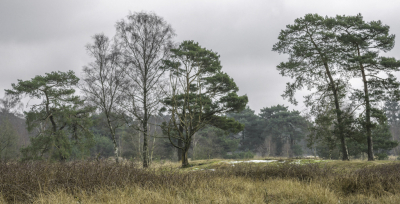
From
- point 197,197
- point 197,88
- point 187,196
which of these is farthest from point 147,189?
point 197,88

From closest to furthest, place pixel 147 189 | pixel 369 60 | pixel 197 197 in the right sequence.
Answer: pixel 197 197, pixel 147 189, pixel 369 60

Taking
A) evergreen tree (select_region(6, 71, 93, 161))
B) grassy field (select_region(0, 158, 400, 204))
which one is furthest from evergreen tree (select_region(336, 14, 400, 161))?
evergreen tree (select_region(6, 71, 93, 161))

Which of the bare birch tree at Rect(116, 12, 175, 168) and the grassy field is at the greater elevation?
the bare birch tree at Rect(116, 12, 175, 168)

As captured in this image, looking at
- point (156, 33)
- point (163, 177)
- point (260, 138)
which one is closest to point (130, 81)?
point (156, 33)

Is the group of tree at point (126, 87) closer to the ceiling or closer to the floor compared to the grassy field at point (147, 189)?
closer to the ceiling

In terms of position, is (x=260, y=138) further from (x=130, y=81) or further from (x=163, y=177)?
(x=163, y=177)

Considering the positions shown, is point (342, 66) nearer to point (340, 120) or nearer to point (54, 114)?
point (340, 120)

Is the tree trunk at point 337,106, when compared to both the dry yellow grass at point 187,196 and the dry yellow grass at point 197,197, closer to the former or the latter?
the dry yellow grass at point 197,197

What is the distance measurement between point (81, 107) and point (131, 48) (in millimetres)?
6184

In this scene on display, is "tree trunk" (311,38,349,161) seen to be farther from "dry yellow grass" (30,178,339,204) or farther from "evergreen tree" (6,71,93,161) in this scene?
"evergreen tree" (6,71,93,161)

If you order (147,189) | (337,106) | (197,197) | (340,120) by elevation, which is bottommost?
(197,197)

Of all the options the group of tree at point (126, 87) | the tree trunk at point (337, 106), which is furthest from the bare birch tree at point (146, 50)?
the tree trunk at point (337, 106)

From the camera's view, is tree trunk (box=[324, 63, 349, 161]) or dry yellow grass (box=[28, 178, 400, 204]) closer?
dry yellow grass (box=[28, 178, 400, 204])

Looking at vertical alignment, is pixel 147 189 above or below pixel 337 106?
below
